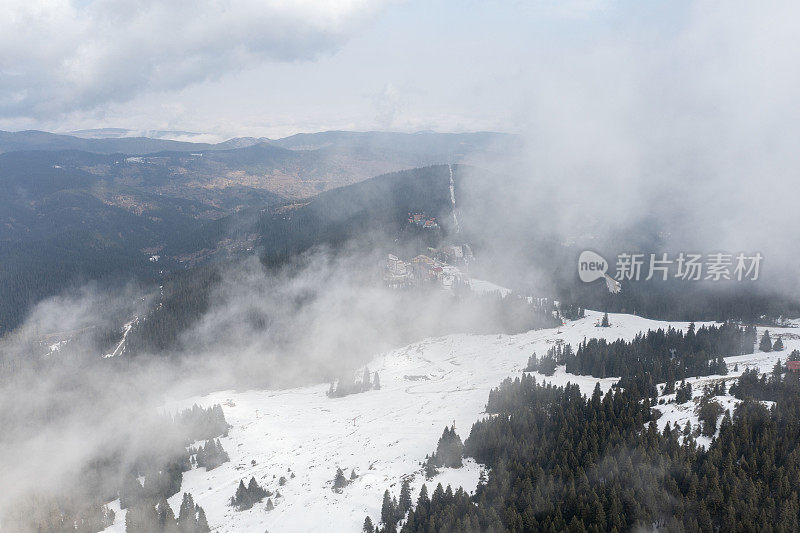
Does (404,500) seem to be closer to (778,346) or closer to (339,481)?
(339,481)

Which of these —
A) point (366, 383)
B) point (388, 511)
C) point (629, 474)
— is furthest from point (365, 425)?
point (629, 474)

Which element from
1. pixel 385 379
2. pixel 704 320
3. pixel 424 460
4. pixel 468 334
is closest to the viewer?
pixel 424 460

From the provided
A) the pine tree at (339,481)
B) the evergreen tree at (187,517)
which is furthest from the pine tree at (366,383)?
the evergreen tree at (187,517)

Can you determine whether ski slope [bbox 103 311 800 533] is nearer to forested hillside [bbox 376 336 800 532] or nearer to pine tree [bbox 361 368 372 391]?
pine tree [bbox 361 368 372 391]

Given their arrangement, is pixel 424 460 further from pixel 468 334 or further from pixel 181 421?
pixel 468 334

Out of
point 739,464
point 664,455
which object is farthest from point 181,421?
point 739,464

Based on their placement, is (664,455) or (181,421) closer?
(664,455)

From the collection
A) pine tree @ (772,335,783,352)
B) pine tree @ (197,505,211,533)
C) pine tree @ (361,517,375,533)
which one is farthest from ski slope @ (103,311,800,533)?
pine tree @ (772,335,783,352)

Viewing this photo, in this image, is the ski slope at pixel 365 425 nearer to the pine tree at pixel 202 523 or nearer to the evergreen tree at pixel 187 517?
the pine tree at pixel 202 523
